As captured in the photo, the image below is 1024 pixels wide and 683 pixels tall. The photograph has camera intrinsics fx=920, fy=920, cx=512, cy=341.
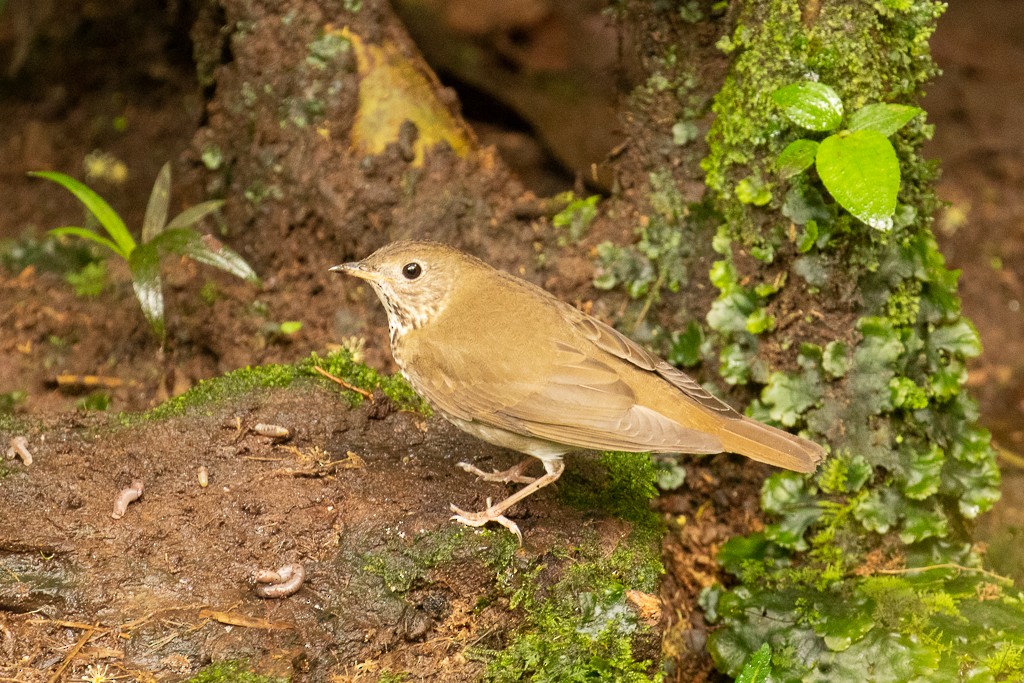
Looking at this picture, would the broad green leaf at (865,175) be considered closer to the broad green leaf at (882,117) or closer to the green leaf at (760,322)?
the broad green leaf at (882,117)

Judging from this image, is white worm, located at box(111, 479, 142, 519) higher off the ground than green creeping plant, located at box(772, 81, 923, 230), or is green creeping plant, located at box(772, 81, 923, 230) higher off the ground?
green creeping plant, located at box(772, 81, 923, 230)

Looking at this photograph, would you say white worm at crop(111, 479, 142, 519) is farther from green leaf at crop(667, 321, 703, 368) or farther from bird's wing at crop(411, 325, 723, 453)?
green leaf at crop(667, 321, 703, 368)

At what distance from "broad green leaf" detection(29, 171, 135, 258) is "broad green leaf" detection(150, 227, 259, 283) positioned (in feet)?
0.72

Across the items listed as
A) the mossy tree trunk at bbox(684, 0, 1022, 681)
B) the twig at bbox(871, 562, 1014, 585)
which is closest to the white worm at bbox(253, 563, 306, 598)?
the mossy tree trunk at bbox(684, 0, 1022, 681)

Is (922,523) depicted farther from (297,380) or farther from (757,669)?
(297,380)

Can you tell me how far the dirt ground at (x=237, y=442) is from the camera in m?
3.46

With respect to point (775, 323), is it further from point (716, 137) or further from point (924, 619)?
point (924, 619)

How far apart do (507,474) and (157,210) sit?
2.71 m

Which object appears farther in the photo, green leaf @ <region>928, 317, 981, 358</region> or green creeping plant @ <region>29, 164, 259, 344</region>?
green creeping plant @ <region>29, 164, 259, 344</region>

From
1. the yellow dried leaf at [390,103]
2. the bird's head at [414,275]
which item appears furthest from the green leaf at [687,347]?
the yellow dried leaf at [390,103]

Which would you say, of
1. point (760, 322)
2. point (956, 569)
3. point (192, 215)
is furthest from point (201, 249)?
point (956, 569)

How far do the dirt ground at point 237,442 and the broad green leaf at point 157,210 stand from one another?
65 centimetres

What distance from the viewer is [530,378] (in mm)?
3844

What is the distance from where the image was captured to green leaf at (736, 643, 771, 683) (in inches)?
147
